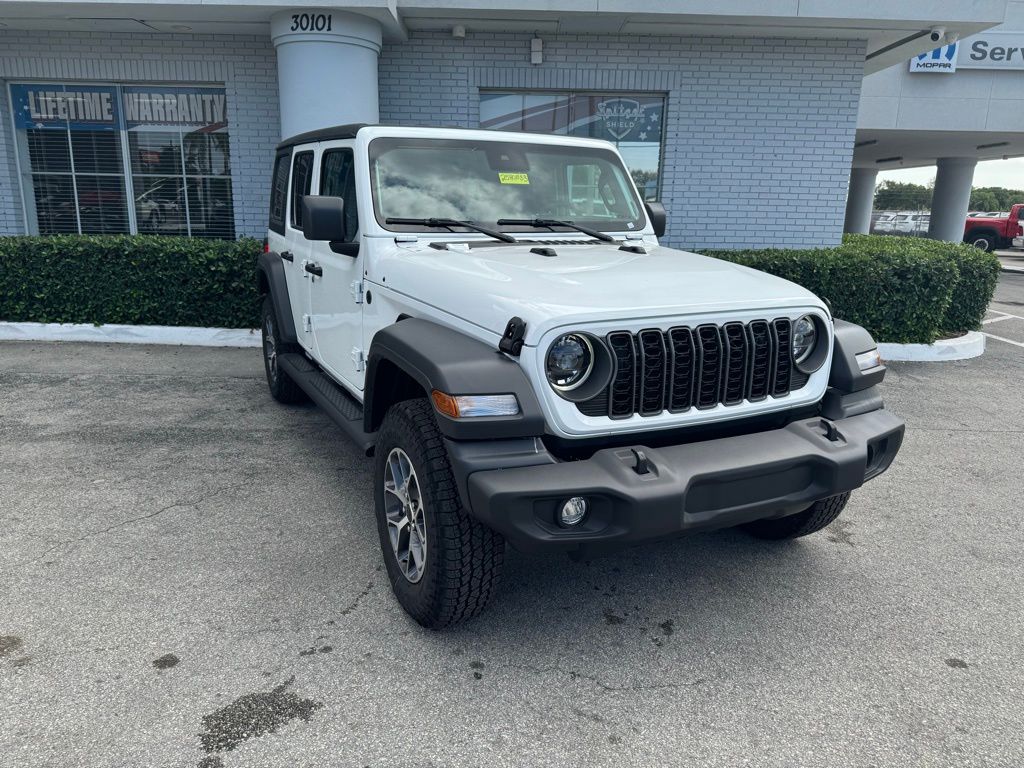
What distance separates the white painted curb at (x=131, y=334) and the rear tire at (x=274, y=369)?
2.22m

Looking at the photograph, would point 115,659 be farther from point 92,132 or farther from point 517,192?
point 92,132

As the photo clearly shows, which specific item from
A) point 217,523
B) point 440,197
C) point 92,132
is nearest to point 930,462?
point 440,197

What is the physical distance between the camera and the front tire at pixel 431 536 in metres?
2.70

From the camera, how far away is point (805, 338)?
3.17 m

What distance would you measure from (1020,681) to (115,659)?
10.8 ft

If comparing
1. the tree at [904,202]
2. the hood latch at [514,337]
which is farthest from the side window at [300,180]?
the tree at [904,202]

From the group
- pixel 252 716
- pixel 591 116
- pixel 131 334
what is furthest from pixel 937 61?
pixel 252 716

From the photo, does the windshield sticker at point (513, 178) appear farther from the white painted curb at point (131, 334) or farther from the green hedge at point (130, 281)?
the white painted curb at point (131, 334)

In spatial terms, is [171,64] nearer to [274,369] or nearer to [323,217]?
[274,369]

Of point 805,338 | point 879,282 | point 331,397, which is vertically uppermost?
point 805,338

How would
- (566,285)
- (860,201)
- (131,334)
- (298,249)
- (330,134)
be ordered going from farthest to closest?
(860,201) → (131,334) → (298,249) → (330,134) → (566,285)

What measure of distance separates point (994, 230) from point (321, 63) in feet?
86.1

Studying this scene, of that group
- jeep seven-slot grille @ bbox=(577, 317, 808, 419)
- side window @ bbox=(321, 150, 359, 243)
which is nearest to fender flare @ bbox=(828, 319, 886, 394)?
jeep seven-slot grille @ bbox=(577, 317, 808, 419)

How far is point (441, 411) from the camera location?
2.59 meters
